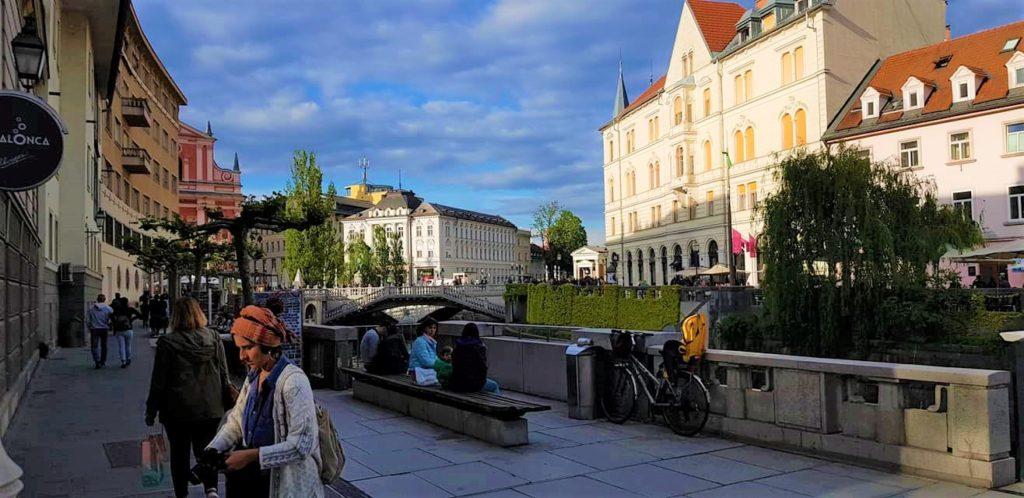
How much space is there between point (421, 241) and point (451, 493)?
→ 124 m

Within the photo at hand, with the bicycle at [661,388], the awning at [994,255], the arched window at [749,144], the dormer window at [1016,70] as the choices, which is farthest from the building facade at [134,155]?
the dormer window at [1016,70]

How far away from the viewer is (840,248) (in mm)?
19750

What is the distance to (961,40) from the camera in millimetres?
44188

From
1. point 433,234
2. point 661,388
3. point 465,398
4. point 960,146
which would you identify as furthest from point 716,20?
Result: point 433,234

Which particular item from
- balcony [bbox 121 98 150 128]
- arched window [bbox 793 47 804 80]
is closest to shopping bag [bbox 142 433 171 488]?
balcony [bbox 121 98 150 128]

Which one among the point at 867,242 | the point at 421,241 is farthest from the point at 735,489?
the point at 421,241

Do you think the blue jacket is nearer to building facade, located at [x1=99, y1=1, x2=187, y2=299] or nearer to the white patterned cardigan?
the white patterned cardigan

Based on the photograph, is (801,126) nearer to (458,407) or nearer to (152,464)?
(458,407)

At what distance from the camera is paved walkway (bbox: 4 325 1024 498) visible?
7.25 meters

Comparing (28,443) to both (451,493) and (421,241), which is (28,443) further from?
(421,241)

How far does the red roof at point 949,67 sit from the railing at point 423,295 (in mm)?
32522

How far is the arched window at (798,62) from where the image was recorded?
1919 inches

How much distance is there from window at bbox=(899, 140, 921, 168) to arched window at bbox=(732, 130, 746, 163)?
12467 millimetres

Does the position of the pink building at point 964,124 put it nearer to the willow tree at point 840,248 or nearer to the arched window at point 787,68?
the arched window at point 787,68
